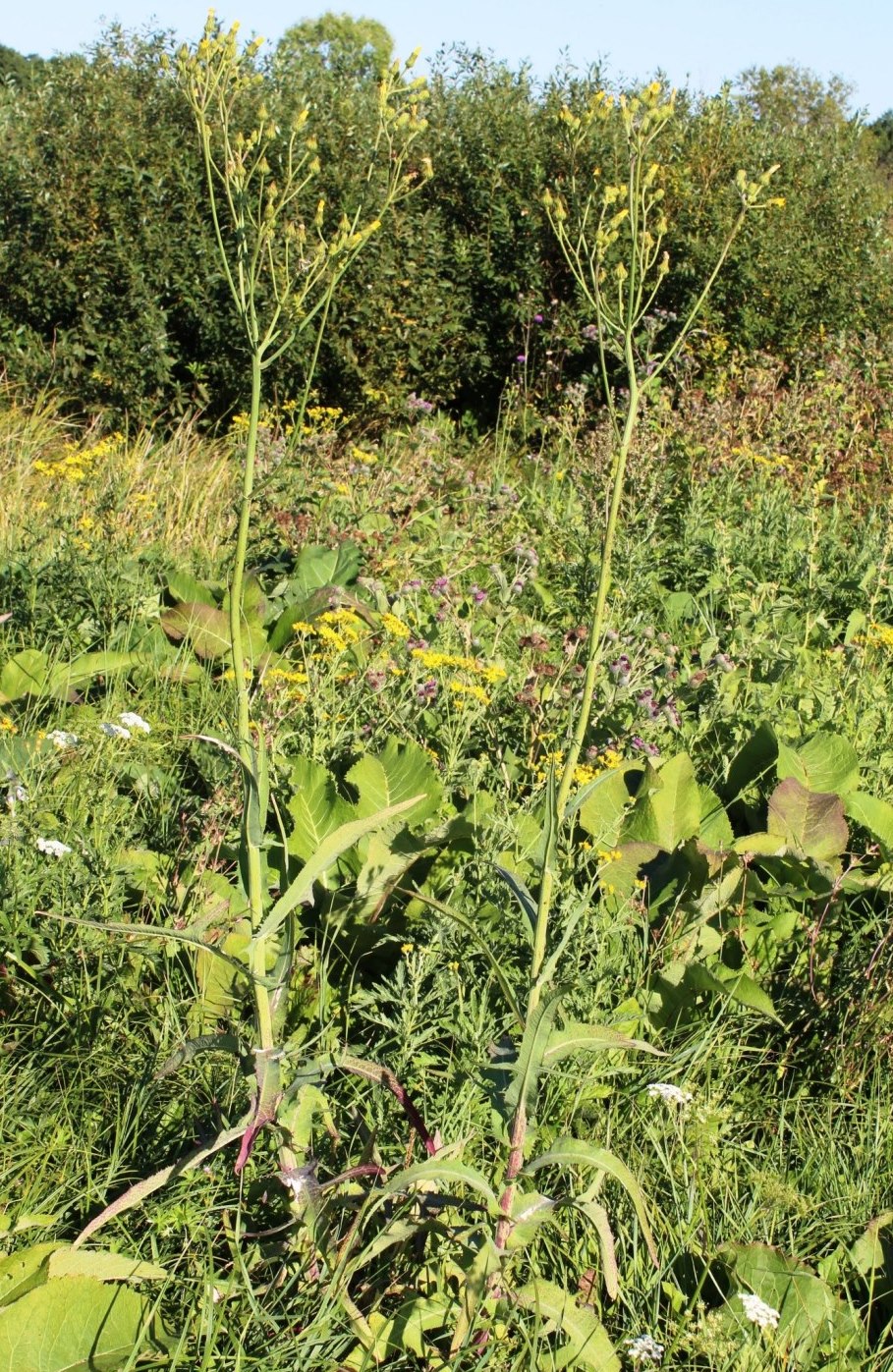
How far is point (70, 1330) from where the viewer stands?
1.66 metres

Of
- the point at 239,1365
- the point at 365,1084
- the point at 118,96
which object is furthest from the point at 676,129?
the point at 239,1365

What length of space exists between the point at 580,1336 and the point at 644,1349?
9 cm

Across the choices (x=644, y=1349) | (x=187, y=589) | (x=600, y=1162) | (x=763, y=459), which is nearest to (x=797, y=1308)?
(x=644, y=1349)

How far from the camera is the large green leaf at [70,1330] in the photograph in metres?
1.65

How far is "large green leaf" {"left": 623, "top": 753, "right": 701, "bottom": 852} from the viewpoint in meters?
2.83

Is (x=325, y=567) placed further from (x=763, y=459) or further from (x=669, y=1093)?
(x=669, y=1093)

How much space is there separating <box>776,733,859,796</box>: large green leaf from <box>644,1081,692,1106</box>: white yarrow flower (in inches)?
42.7

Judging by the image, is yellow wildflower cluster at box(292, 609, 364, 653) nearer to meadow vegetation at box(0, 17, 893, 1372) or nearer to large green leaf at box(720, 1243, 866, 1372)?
meadow vegetation at box(0, 17, 893, 1372)

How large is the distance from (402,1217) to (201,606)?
91.8 inches

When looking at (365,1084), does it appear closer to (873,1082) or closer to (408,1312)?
(408,1312)

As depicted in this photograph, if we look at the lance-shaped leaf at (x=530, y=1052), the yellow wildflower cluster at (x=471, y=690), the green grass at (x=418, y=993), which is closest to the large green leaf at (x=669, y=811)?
the green grass at (x=418, y=993)

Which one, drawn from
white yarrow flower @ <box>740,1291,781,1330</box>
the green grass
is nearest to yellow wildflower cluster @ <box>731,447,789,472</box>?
the green grass

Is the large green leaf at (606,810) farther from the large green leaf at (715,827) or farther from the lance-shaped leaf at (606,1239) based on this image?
the lance-shaped leaf at (606,1239)

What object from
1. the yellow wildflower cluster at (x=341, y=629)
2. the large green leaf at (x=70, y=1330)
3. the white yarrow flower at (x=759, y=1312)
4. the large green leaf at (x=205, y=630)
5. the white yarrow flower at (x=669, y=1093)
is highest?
the yellow wildflower cluster at (x=341, y=629)
